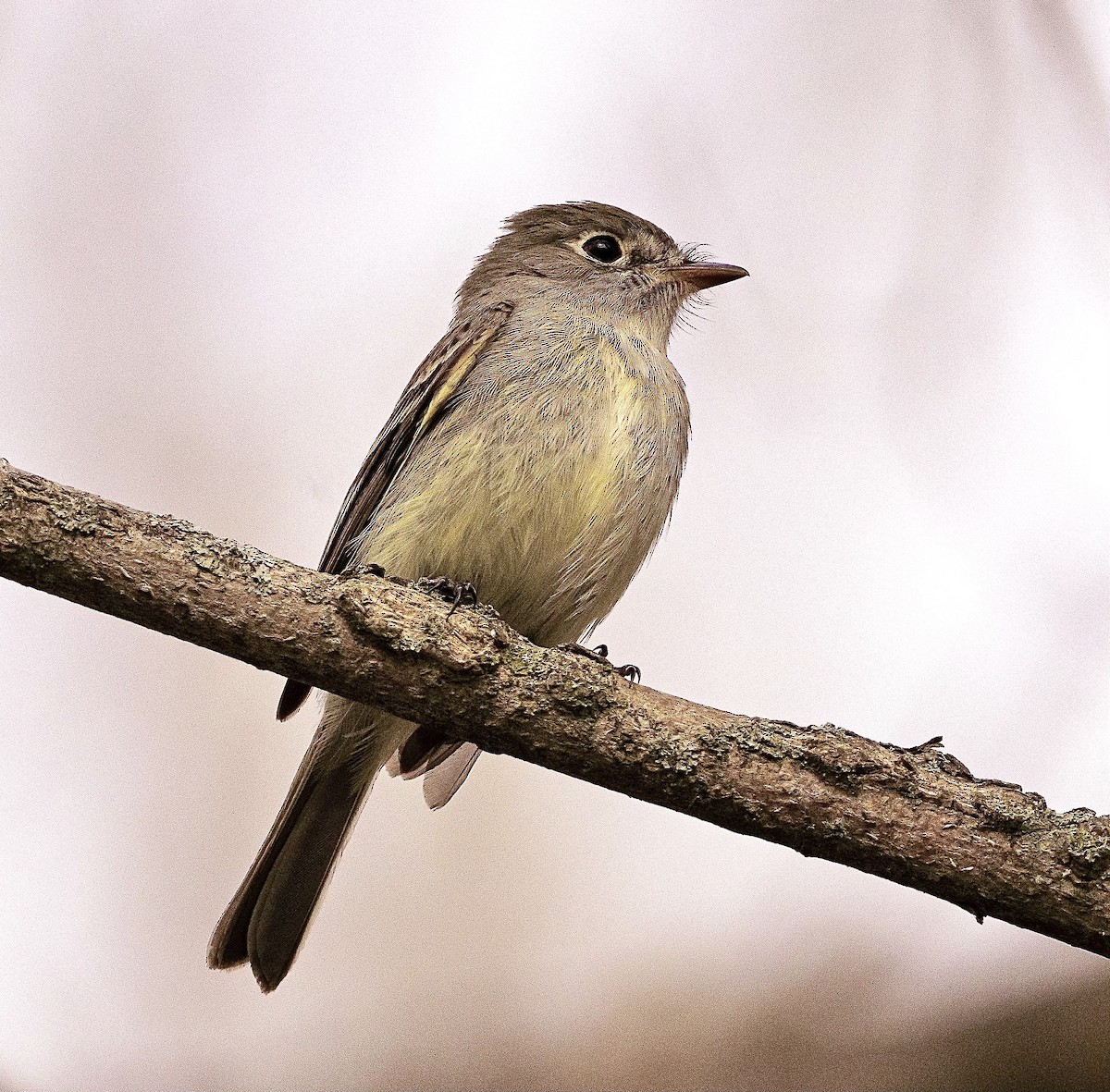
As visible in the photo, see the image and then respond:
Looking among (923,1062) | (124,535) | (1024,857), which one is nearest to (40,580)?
(124,535)

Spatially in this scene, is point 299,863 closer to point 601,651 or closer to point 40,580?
point 601,651

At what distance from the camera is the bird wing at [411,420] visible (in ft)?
14.4

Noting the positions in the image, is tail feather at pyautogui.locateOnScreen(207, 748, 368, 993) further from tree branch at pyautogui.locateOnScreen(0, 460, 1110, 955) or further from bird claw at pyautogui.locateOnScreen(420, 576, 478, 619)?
tree branch at pyautogui.locateOnScreen(0, 460, 1110, 955)

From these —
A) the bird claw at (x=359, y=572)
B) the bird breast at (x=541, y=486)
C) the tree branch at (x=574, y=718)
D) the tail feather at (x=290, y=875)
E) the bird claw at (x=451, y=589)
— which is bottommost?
the tail feather at (x=290, y=875)

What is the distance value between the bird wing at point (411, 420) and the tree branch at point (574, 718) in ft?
5.07

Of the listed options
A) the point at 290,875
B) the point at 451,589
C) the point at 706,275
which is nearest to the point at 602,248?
the point at 706,275

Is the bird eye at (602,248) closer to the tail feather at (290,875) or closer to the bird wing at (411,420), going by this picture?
the bird wing at (411,420)

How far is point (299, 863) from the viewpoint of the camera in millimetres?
4203

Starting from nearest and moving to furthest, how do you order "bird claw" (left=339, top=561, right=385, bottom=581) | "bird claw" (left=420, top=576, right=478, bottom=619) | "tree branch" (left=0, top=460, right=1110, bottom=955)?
"tree branch" (left=0, top=460, right=1110, bottom=955)
"bird claw" (left=339, top=561, right=385, bottom=581)
"bird claw" (left=420, top=576, right=478, bottom=619)

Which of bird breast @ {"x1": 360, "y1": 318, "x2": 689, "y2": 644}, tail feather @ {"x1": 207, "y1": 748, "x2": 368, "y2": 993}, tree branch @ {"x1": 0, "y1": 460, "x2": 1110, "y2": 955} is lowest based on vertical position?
tail feather @ {"x1": 207, "y1": 748, "x2": 368, "y2": 993}

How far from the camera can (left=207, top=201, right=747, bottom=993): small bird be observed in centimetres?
397

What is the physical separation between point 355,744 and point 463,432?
1.14 m

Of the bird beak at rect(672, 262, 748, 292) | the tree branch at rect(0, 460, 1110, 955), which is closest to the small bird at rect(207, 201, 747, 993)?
the bird beak at rect(672, 262, 748, 292)

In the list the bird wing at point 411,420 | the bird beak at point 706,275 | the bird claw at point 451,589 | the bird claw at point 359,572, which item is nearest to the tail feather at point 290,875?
the bird wing at point 411,420
